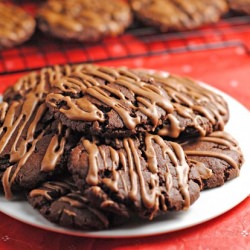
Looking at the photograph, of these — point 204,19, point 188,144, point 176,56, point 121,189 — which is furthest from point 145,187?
point 204,19

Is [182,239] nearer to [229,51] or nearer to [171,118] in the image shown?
[171,118]

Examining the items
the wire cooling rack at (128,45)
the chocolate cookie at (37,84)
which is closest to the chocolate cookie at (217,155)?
the chocolate cookie at (37,84)

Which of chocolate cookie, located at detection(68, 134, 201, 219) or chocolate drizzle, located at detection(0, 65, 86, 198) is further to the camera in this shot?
chocolate drizzle, located at detection(0, 65, 86, 198)

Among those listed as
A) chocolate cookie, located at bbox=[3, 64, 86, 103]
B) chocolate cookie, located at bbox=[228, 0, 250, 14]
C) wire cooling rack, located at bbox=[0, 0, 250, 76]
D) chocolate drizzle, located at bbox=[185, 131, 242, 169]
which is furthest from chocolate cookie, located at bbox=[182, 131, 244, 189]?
chocolate cookie, located at bbox=[228, 0, 250, 14]

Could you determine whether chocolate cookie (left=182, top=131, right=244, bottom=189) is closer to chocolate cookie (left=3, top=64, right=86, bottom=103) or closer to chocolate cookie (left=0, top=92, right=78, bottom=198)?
chocolate cookie (left=0, top=92, right=78, bottom=198)

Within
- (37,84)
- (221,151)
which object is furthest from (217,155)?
(37,84)

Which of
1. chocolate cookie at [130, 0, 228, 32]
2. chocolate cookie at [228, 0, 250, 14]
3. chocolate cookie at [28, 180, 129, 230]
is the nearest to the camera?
chocolate cookie at [28, 180, 129, 230]
